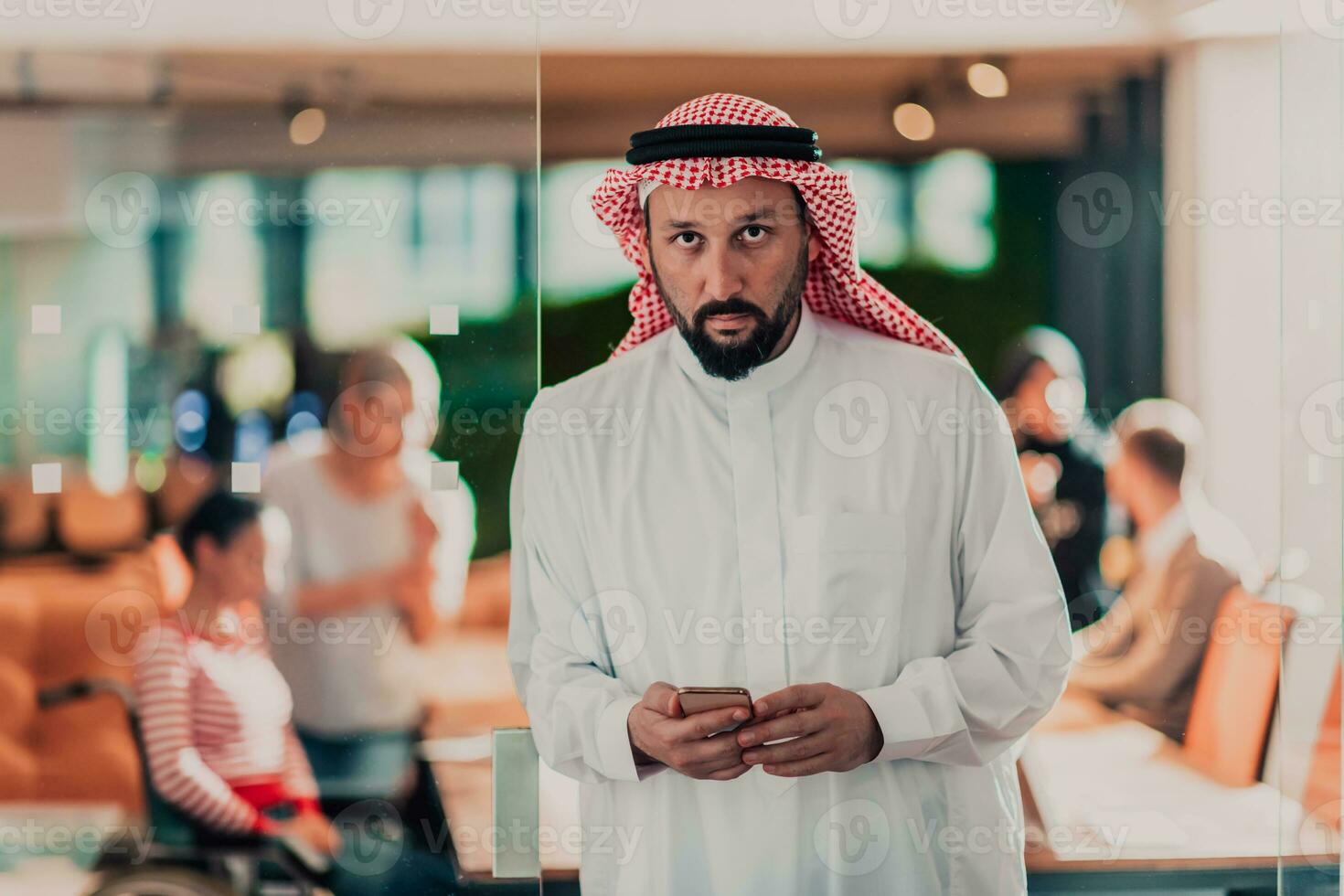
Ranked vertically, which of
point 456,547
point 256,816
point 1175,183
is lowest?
point 256,816

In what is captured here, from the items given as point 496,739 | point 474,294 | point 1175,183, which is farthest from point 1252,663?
point 474,294

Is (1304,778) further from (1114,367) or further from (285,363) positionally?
(285,363)

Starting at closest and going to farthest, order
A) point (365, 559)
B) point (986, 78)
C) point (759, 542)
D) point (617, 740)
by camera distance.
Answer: point (617, 740) → point (759, 542) → point (365, 559) → point (986, 78)

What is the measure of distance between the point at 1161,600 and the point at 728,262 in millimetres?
1147

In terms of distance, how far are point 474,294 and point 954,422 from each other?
0.78 m

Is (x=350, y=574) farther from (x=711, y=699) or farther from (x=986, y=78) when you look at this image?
(x=986, y=78)

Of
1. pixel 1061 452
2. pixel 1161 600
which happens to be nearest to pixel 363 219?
pixel 1061 452

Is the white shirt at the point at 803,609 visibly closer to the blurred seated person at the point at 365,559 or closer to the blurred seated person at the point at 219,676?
the blurred seated person at the point at 365,559

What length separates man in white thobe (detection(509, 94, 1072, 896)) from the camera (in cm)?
164

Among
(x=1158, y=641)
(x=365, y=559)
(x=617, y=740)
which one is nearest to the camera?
(x=617, y=740)

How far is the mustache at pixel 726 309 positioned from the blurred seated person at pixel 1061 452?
669 millimetres

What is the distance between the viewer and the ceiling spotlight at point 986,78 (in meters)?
2.12

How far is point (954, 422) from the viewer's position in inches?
67.9

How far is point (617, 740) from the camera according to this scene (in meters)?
1.61
